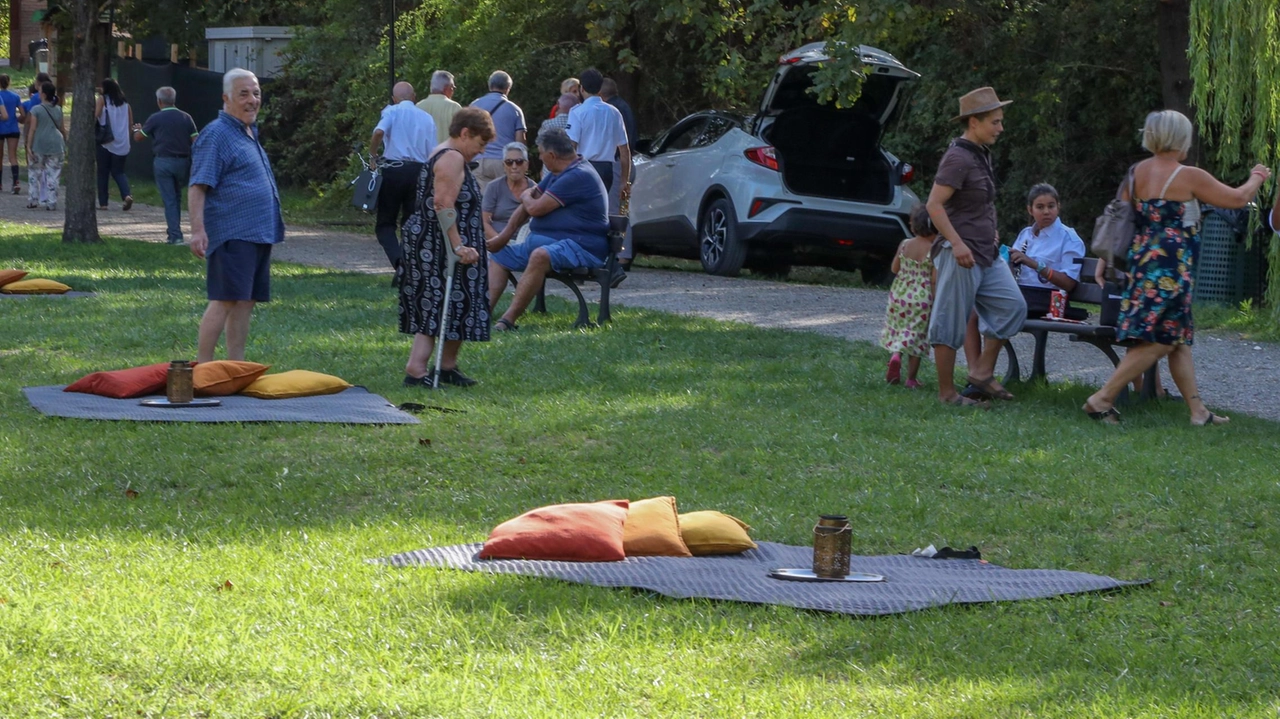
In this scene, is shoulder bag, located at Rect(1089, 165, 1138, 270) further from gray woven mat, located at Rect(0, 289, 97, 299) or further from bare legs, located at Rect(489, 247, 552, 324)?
gray woven mat, located at Rect(0, 289, 97, 299)

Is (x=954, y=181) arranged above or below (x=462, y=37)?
below

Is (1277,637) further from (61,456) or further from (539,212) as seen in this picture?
→ (539,212)

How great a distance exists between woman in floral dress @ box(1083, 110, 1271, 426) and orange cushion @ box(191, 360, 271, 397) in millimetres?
4620

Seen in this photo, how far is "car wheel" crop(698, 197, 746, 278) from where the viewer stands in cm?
1611

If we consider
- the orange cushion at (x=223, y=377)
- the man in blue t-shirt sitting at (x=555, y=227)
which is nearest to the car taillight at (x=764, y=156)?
the man in blue t-shirt sitting at (x=555, y=227)

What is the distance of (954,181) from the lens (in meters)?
8.80

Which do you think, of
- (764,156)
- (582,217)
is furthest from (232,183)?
(764,156)

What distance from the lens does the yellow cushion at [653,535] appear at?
557 centimetres

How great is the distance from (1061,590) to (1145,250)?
146 inches

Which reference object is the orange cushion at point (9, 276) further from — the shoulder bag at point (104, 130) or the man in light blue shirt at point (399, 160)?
the shoulder bag at point (104, 130)

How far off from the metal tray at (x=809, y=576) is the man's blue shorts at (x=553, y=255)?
21.4 feet

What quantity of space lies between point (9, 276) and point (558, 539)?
937 cm

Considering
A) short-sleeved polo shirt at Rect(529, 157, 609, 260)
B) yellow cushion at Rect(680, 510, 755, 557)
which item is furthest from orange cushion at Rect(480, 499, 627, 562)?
short-sleeved polo shirt at Rect(529, 157, 609, 260)

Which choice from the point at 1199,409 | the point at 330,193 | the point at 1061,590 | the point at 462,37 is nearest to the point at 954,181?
the point at 1199,409
